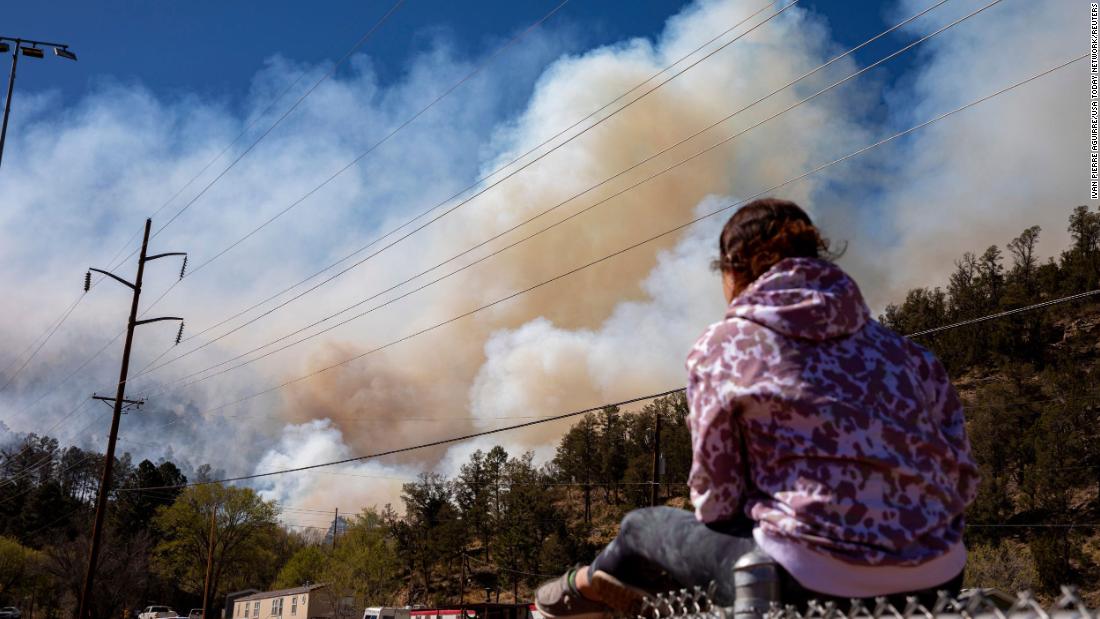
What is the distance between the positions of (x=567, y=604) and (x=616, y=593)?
0.20 metres

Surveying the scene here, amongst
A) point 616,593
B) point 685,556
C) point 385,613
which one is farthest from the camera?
point 385,613

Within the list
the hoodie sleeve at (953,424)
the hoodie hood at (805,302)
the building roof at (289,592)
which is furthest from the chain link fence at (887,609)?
the building roof at (289,592)

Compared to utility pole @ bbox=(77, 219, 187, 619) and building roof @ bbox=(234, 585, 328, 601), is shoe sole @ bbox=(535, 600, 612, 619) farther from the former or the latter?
building roof @ bbox=(234, 585, 328, 601)

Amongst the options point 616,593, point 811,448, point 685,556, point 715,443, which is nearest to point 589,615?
point 616,593

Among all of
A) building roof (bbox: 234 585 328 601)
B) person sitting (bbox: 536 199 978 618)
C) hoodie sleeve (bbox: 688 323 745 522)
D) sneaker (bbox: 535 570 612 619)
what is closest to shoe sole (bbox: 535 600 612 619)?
sneaker (bbox: 535 570 612 619)

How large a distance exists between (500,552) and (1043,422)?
4856 centimetres

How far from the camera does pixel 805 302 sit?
2381 mm

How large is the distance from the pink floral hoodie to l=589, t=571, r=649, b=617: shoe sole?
1.47ft

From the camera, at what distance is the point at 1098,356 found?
111938 mm

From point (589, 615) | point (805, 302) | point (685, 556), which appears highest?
point (805, 302)

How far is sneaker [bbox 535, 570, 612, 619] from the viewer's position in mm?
2906

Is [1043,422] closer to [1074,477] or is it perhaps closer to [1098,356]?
[1074,477]

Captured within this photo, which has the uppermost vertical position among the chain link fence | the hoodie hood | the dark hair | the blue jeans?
the dark hair

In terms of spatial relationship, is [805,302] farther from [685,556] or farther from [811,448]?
[685,556]
